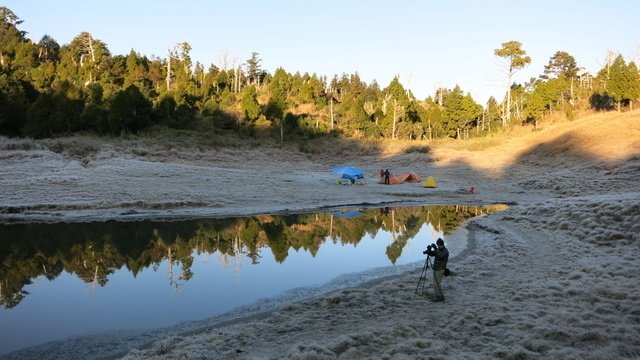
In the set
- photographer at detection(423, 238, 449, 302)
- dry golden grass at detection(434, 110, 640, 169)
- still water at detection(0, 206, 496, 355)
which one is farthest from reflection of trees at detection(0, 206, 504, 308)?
dry golden grass at detection(434, 110, 640, 169)

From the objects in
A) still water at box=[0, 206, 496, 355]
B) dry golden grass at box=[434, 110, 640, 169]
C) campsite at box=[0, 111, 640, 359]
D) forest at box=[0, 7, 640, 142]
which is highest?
forest at box=[0, 7, 640, 142]

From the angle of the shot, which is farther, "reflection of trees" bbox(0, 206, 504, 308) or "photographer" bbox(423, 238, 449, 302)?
"reflection of trees" bbox(0, 206, 504, 308)

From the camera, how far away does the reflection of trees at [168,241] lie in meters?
17.5

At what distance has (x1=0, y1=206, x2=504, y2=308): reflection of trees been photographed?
17.5 m

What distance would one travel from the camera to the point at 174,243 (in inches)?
865

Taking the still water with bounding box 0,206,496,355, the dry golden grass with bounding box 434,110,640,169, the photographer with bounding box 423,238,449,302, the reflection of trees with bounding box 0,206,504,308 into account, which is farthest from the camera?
the dry golden grass with bounding box 434,110,640,169

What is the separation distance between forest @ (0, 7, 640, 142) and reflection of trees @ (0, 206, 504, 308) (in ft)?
122

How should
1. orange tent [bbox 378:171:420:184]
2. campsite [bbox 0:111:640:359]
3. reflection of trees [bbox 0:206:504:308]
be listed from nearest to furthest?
campsite [bbox 0:111:640:359] < reflection of trees [bbox 0:206:504:308] < orange tent [bbox 378:171:420:184]

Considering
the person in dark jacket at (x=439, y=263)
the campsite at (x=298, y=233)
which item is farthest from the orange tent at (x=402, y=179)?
the person in dark jacket at (x=439, y=263)

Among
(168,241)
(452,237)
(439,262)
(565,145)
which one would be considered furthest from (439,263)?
(565,145)

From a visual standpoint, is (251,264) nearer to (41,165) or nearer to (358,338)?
(358,338)

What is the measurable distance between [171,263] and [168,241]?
4.12m

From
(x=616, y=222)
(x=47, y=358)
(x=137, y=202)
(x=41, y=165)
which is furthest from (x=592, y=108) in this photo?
(x=47, y=358)

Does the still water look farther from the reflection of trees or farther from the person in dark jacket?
the person in dark jacket
